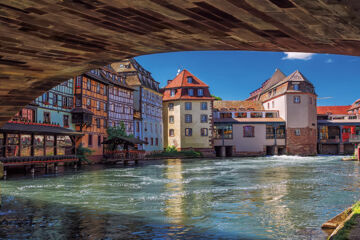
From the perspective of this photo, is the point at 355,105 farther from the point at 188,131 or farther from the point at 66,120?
the point at 66,120

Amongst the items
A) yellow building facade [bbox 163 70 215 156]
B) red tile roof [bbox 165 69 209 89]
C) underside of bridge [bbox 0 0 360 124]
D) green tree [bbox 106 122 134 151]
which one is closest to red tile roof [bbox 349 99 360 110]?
yellow building facade [bbox 163 70 215 156]

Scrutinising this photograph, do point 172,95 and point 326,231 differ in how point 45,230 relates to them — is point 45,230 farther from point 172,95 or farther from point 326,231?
point 172,95

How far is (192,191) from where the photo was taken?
1662 centimetres

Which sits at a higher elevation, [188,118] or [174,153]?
[188,118]

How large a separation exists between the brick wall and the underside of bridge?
61.1 metres

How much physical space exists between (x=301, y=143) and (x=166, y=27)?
62.5m

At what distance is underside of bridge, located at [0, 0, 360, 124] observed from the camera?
2637 millimetres

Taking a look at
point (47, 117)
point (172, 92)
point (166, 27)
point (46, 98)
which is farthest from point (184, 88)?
point (166, 27)

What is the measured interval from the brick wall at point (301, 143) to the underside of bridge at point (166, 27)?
61.1 m

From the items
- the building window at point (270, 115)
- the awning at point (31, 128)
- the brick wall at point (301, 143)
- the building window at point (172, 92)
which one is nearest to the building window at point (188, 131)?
the building window at point (172, 92)

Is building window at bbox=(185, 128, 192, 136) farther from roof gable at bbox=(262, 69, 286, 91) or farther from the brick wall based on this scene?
roof gable at bbox=(262, 69, 286, 91)

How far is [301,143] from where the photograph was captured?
62.6 meters

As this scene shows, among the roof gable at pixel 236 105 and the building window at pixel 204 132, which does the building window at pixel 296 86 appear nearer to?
the roof gable at pixel 236 105

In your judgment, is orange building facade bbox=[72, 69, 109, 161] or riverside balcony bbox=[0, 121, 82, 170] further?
orange building facade bbox=[72, 69, 109, 161]
